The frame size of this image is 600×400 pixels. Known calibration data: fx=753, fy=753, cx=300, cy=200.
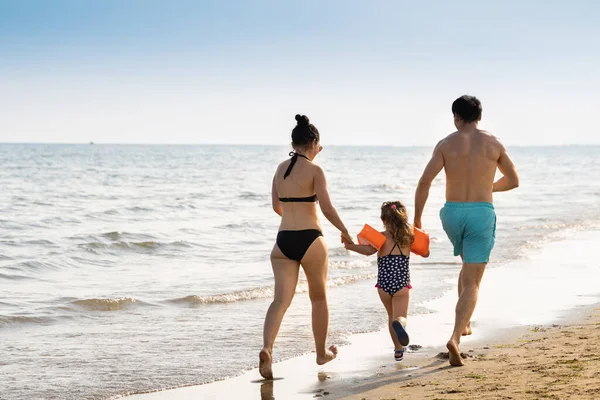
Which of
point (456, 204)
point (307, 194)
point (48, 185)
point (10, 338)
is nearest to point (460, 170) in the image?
point (456, 204)

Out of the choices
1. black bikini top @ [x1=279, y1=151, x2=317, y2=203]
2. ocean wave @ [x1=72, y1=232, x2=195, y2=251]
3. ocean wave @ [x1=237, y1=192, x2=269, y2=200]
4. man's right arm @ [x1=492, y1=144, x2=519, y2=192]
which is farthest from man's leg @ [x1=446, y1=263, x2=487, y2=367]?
ocean wave @ [x1=237, y1=192, x2=269, y2=200]

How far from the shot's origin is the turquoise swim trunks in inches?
229

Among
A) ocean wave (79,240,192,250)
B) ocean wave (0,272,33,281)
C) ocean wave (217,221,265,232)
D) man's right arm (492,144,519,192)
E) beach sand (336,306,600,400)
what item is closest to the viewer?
beach sand (336,306,600,400)

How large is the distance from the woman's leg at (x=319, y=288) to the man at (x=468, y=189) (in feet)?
2.85

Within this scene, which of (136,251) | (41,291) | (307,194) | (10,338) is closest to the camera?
(307,194)

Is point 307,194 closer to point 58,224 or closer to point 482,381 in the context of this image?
point 482,381

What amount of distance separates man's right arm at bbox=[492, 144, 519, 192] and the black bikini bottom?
1.54m

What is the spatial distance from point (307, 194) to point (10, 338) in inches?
159

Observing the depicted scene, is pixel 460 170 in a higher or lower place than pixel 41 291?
higher

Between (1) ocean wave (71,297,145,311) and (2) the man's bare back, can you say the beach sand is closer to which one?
(2) the man's bare back

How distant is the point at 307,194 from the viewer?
5.67m

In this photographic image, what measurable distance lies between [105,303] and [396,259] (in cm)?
471

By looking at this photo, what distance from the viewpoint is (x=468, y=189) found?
5859 mm

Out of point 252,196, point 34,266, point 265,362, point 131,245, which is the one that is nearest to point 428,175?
point 265,362
